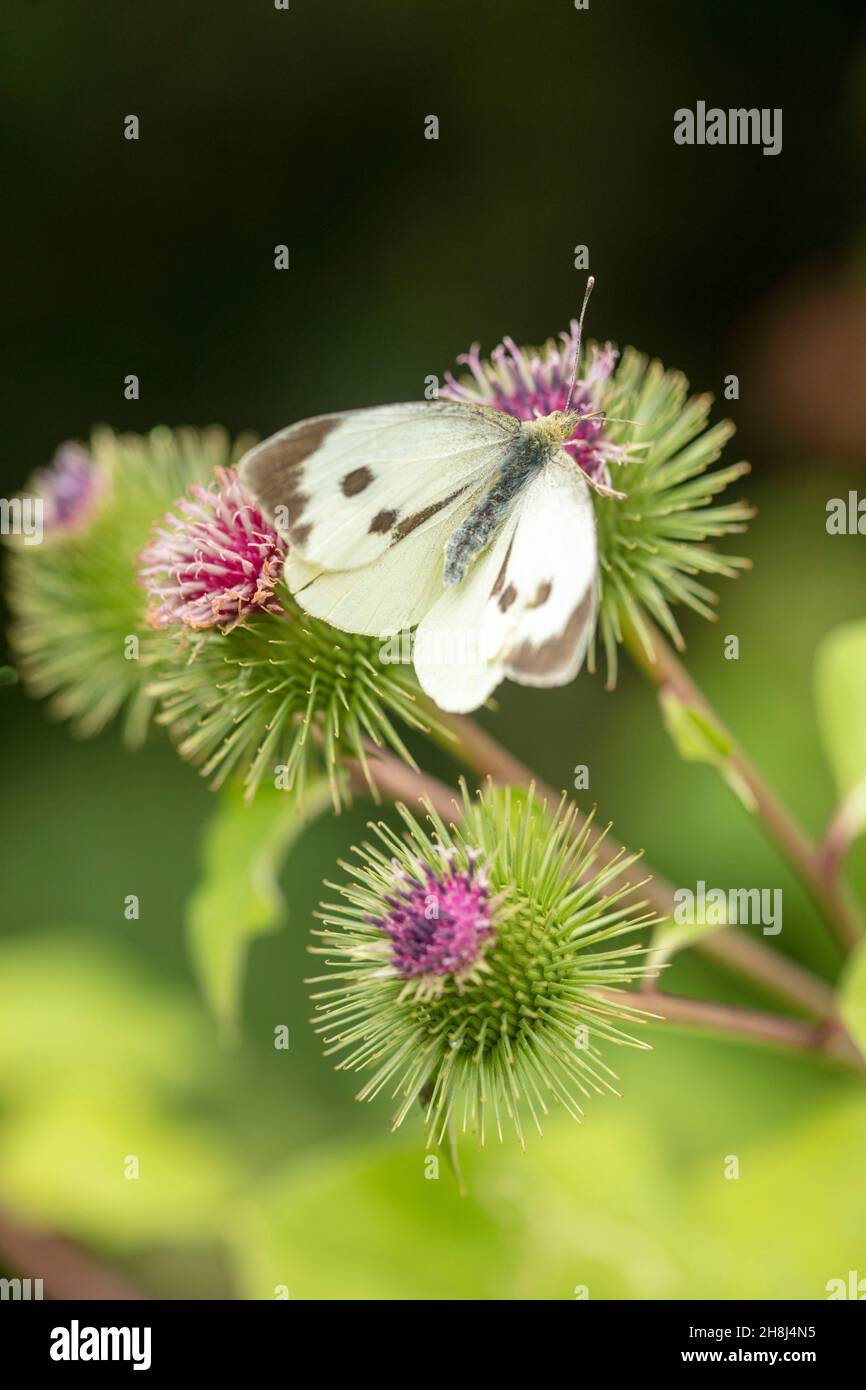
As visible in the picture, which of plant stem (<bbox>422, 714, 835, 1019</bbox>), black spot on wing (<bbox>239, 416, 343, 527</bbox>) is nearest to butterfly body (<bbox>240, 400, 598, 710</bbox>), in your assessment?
black spot on wing (<bbox>239, 416, 343, 527</bbox>)

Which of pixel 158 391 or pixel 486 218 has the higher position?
pixel 486 218

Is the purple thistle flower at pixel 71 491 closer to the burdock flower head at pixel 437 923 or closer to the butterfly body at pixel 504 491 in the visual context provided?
the butterfly body at pixel 504 491

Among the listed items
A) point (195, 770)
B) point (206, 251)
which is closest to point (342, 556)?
point (195, 770)

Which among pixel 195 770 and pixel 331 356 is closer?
pixel 195 770

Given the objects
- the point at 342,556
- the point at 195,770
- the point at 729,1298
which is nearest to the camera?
the point at 342,556

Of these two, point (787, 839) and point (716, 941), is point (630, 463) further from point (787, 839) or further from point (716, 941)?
point (716, 941)

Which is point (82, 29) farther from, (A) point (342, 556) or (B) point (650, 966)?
(B) point (650, 966)

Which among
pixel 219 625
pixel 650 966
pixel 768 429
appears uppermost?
pixel 768 429
